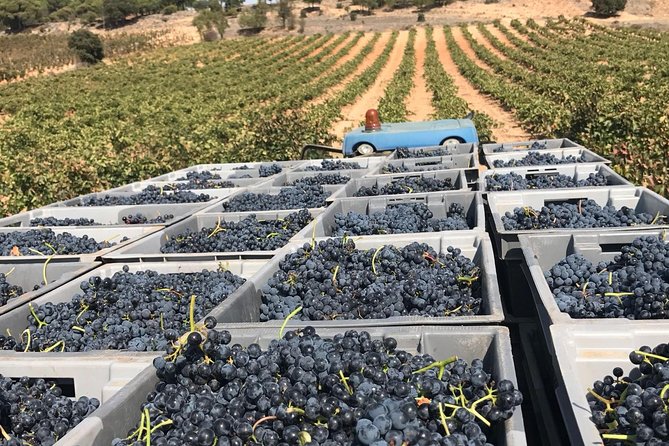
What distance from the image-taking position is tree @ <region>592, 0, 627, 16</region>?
169ft

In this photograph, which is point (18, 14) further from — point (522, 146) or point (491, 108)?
point (522, 146)

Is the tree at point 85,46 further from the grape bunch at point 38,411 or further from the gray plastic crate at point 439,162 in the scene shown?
the grape bunch at point 38,411

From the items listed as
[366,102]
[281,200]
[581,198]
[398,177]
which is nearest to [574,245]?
[581,198]

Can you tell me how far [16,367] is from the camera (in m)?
2.12

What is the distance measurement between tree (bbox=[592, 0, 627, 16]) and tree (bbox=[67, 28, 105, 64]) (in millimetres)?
45910

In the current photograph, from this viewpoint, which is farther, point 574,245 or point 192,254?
point 192,254

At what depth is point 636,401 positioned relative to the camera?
1562 mm

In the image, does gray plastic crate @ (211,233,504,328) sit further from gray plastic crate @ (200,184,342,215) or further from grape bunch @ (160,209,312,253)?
gray plastic crate @ (200,184,342,215)

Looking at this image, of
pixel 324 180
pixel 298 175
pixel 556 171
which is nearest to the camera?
pixel 556 171

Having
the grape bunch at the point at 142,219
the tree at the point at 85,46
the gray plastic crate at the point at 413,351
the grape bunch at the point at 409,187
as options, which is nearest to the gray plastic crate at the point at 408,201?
the grape bunch at the point at 409,187

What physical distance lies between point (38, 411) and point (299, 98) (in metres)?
22.1

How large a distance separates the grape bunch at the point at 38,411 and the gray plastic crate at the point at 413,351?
0.29 m

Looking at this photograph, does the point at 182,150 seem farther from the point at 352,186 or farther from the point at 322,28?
the point at 322,28

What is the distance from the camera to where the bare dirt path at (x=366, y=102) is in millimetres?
18003
